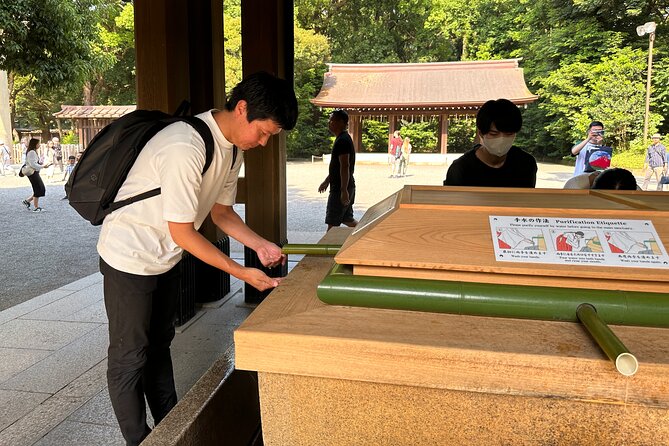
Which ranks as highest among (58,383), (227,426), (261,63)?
(261,63)

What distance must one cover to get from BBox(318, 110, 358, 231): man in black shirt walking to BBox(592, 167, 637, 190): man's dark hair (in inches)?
117

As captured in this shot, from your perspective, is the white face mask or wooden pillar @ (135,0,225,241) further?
wooden pillar @ (135,0,225,241)

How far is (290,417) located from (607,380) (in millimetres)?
611

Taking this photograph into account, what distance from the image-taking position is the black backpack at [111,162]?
162 centimetres

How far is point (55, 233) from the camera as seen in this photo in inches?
322

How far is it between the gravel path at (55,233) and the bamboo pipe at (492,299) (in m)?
4.41

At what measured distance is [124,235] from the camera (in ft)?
5.48

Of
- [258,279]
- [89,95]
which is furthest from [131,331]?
[89,95]

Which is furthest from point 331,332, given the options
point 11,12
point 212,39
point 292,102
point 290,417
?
point 11,12

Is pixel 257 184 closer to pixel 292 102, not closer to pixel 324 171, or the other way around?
pixel 292 102

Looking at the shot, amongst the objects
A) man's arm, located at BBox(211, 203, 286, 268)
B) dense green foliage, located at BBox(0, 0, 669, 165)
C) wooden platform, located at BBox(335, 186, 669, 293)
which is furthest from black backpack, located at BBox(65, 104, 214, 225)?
dense green foliage, located at BBox(0, 0, 669, 165)

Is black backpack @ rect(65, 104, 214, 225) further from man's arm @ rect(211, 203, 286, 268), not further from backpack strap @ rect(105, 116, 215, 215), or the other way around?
man's arm @ rect(211, 203, 286, 268)

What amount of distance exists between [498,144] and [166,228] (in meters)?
1.78

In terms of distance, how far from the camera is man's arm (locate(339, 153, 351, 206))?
5176 mm
